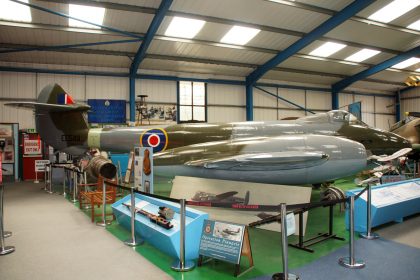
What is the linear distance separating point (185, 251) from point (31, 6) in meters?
10.0

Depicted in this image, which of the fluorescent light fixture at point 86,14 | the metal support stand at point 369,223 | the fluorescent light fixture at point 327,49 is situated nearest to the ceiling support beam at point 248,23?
the fluorescent light fixture at point 327,49

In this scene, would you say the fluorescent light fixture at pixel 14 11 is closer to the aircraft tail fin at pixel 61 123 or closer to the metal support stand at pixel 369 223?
the aircraft tail fin at pixel 61 123

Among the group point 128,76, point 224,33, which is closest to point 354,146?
point 224,33

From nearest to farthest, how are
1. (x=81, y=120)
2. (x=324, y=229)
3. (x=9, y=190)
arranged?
(x=324, y=229) → (x=81, y=120) → (x=9, y=190)

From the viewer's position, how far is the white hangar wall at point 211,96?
45.5ft

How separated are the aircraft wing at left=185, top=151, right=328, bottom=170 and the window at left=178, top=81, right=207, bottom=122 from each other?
11353 millimetres

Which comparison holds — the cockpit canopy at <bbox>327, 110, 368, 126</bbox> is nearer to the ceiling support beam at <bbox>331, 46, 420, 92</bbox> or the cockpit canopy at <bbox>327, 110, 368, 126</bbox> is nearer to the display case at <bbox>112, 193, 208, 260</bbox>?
the display case at <bbox>112, 193, 208, 260</bbox>

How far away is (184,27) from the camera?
12.6 m

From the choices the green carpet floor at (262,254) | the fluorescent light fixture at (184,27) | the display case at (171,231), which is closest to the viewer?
the green carpet floor at (262,254)

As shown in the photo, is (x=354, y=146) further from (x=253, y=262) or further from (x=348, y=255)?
(x=253, y=262)

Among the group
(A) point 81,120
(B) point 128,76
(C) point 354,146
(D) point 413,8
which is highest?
(D) point 413,8

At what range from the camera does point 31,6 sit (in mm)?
9828

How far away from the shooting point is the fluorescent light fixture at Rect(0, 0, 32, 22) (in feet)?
33.9

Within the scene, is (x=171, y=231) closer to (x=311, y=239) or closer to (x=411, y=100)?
(x=311, y=239)
